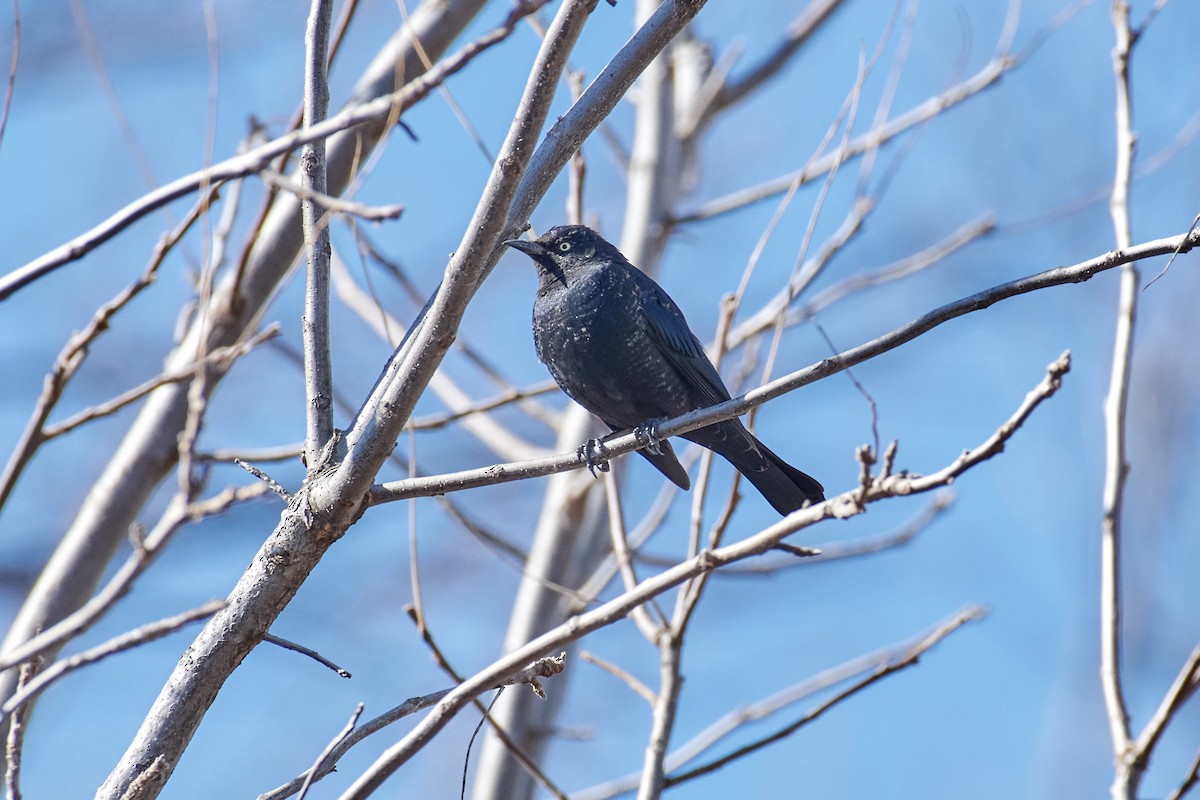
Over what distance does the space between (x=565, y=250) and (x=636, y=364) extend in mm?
669

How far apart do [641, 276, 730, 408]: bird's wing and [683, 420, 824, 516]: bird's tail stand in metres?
0.20

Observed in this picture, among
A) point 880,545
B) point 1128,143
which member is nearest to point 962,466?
point 1128,143

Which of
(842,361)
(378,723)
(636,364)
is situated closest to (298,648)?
(378,723)

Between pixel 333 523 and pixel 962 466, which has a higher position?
pixel 333 523

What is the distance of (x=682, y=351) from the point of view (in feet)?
13.9

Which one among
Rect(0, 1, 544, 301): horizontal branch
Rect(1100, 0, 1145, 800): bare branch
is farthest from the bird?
Rect(0, 1, 544, 301): horizontal branch

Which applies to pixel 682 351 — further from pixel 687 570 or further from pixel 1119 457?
pixel 687 570

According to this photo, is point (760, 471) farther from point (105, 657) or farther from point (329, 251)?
point (105, 657)

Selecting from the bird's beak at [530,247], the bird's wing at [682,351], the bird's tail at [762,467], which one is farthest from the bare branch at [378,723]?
the bird's beak at [530,247]

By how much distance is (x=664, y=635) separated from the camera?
3.00 meters

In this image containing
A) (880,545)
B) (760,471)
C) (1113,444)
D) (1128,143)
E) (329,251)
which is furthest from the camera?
(880,545)

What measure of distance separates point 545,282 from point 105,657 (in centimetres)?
296

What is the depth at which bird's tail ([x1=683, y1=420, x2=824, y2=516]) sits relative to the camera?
3926 mm

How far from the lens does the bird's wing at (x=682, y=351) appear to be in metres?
4.23
